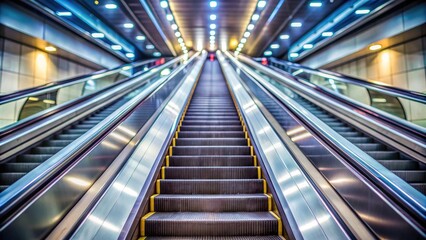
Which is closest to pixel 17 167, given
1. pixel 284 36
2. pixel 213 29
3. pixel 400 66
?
pixel 400 66

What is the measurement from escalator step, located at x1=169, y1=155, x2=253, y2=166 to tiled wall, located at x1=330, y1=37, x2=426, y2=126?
6294 mm

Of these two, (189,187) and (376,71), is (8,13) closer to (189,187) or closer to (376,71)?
(189,187)

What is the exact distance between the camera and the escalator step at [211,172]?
3.71 meters

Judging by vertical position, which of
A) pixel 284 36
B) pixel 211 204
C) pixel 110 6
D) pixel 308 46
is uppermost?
pixel 284 36

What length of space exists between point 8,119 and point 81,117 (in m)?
1.30

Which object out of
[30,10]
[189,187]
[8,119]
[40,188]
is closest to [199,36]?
[30,10]

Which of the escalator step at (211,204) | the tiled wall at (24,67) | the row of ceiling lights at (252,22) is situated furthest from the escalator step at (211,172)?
the row of ceiling lights at (252,22)

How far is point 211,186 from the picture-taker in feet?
11.1

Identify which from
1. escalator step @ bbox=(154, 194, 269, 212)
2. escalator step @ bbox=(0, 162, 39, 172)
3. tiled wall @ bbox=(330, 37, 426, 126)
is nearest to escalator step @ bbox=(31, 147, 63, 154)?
escalator step @ bbox=(0, 162, 39, 172)

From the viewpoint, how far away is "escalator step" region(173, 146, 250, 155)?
4363 millimetres

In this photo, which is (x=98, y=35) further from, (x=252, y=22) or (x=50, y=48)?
(x=252, y=22)

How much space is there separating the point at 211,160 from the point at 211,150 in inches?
13.8

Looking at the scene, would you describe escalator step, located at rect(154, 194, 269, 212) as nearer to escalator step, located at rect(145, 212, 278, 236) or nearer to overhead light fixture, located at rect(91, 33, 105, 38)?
escalator step, located at rect(145, 212, 278, 236)

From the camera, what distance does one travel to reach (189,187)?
3.40 metres
